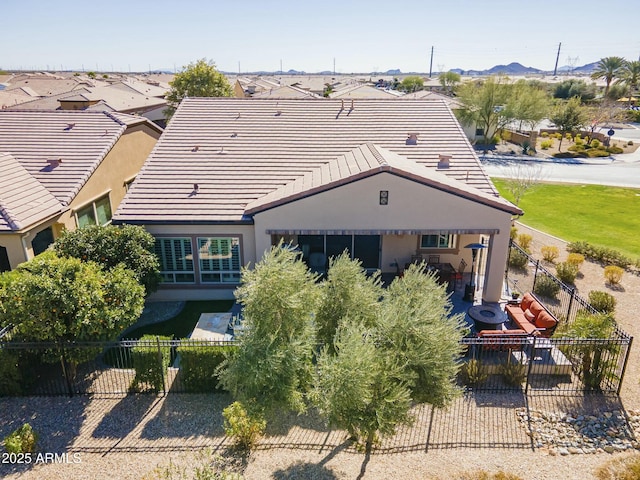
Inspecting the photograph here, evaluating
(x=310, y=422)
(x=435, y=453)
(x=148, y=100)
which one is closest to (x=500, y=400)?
(x=435, y=453)

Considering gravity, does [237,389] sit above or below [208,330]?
above

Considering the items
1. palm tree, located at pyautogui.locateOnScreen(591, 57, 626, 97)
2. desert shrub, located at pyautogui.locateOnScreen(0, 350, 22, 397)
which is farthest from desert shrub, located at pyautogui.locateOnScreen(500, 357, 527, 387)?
palm tree, located at pyautogui.locateOnScreen(591, 57, 626, 97)

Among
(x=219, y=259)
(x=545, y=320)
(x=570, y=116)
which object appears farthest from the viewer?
(x=570, y=116)

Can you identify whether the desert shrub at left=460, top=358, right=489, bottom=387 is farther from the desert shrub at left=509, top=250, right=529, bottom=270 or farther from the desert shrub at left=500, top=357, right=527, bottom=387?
the desert shrub at left=509, top=250, right=529, bottom=270

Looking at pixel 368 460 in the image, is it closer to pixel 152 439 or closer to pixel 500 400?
pixel 500 400

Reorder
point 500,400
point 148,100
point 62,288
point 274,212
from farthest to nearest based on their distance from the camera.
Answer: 1. point 148,100
2. point 274,212
3. point 500,400
4. point 62,288

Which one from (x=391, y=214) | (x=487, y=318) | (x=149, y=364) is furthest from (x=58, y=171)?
(x=487, y=318)

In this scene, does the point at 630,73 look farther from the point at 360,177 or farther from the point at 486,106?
the point at 360,177

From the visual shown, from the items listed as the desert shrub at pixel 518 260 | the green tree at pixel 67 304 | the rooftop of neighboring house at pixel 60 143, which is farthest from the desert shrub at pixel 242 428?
the desert shrub at pixel 518 260
